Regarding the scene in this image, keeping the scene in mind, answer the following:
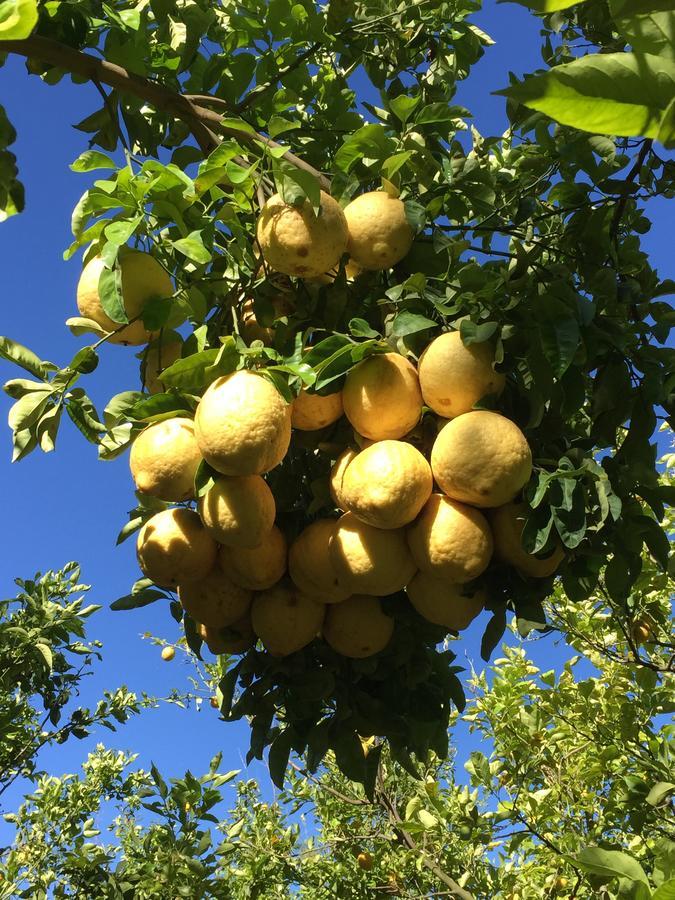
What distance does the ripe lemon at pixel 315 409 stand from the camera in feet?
6.04

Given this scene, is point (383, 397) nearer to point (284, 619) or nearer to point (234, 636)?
point (284, 619)

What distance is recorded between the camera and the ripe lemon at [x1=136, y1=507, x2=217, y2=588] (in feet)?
5.97

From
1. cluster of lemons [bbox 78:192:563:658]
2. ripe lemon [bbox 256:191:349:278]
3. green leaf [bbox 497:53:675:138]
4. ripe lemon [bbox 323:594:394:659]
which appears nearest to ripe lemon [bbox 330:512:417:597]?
cluster of lemons [bbox 78:192:563:658]

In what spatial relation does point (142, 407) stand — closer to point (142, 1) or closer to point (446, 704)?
point (446, 704)

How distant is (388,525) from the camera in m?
1.69

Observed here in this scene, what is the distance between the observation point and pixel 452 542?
5.32ft

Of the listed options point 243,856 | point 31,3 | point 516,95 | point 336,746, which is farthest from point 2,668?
point 516,95

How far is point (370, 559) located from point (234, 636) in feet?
1.76

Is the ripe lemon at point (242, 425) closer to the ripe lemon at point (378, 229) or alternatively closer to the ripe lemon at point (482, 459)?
the ripe lemon at point (482, 459)

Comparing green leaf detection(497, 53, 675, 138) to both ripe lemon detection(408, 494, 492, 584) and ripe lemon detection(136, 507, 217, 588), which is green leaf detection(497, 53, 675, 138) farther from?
ripe lemon detection(136, 507, 217, 588)

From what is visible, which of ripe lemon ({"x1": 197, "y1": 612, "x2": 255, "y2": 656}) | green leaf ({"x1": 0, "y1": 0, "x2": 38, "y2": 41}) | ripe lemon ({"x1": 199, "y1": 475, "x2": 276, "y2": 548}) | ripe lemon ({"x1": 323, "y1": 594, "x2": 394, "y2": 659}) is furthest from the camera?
ripe lemon ({"x1": 197, "y1": 612, "x2": 255, "y2": 656})

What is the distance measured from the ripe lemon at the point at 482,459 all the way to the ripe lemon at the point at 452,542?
1.6 inches

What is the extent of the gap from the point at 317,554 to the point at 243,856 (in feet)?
13.0

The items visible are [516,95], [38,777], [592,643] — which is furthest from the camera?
[38,777]
